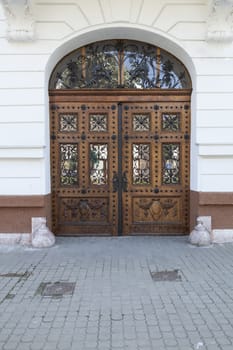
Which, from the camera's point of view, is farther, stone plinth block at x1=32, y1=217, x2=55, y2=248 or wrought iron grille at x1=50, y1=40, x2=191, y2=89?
wrought iron grille at x1=50, y1=40, x2=191, y2=89

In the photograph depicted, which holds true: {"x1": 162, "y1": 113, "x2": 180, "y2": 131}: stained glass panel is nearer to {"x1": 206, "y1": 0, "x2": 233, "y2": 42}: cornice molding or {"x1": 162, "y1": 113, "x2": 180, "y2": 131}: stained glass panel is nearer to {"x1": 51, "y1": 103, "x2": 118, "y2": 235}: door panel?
{"x1": 51, "y1": 103, "x2": 118, "y2": 235}: door panel

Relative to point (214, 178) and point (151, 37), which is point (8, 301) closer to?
point (214, 178)

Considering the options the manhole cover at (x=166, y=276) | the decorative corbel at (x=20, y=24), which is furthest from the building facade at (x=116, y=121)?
the manhole cover at (x=166, y=276)

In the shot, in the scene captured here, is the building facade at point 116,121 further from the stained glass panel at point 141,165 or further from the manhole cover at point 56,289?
the manhole cover at point 56,289

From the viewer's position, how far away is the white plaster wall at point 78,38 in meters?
6.25

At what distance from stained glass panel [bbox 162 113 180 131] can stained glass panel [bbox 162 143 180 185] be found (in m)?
0.30

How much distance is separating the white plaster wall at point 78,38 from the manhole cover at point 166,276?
1.95 meters

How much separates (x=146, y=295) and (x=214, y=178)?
2.90 m

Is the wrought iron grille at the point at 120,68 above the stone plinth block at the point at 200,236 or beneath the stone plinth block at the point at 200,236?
above

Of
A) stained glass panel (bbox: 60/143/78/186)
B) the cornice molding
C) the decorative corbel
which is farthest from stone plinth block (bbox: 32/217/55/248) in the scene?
the cornice molding

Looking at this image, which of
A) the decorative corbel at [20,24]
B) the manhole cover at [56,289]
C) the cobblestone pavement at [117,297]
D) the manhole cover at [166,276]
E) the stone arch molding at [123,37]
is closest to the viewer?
the cobblestone pavement at [117,297]

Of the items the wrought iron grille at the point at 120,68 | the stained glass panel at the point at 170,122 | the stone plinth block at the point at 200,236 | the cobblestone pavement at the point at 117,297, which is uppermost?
the wrought iron grille at the point at 120,68

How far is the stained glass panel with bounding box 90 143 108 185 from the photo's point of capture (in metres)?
6.83

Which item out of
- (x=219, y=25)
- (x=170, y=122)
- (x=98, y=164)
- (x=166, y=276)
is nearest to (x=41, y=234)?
(x=98, y=164)
